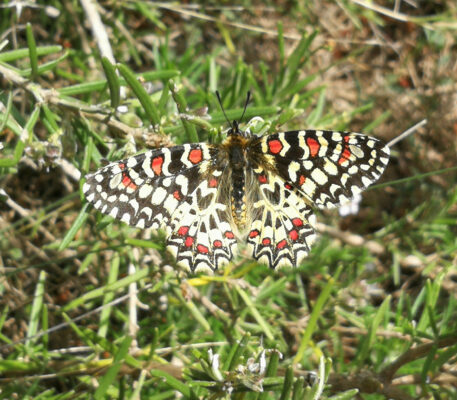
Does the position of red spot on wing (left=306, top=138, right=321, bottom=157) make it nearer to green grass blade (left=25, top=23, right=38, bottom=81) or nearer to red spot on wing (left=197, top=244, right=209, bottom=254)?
red spot on wing (left=197, top=244, right=209, bottom=254)

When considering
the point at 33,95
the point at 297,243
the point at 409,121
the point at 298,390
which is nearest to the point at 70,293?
the point at 33,95

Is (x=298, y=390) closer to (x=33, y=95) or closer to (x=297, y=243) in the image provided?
(x=297, y=243)

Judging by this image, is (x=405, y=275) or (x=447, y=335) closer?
(x=447, y=335)

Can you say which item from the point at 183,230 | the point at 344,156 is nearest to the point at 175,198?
the point at 183,230

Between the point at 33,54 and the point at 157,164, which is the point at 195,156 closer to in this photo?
the point at 157,164

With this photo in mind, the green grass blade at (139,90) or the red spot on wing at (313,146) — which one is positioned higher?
the green grass blade at (139,90)

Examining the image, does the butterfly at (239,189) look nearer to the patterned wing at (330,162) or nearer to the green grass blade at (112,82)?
the patterned wing at (330,162)

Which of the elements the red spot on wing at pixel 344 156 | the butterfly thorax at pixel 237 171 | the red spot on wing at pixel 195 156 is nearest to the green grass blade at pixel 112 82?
the red spot on wing at pixel 195 156
